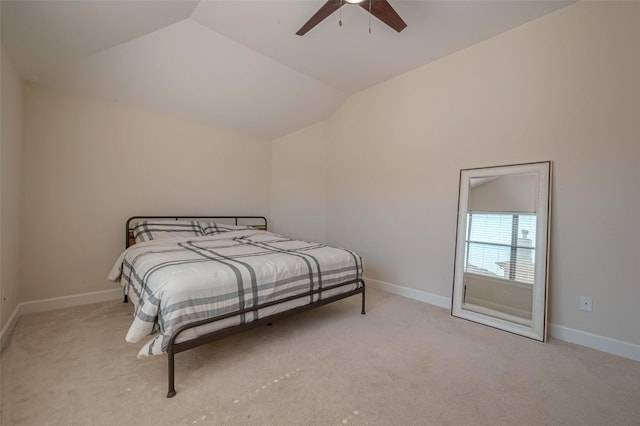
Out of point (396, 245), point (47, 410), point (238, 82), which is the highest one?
point (238, 82)

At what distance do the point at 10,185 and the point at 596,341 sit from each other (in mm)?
5151

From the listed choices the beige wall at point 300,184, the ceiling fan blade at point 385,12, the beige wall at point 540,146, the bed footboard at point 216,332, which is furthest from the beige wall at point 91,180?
the ceiling fan blade at point 385,12

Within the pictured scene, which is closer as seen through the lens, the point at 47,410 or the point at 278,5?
the point at 47,410

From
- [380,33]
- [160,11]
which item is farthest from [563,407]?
[160,11]

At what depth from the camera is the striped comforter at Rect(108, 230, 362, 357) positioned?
5.76 feet

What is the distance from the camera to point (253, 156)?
4.80 meters

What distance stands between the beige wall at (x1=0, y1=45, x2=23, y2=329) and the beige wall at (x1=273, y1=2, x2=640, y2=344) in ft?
12.3

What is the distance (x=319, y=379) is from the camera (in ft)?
6.11

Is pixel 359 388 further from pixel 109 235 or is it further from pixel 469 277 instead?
pixel 109 235

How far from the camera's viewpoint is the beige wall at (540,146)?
7.39ft

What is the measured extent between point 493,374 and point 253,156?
4.27 meters

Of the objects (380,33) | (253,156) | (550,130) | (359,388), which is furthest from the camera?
(253,156)

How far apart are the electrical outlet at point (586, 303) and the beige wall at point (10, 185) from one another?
480 cm

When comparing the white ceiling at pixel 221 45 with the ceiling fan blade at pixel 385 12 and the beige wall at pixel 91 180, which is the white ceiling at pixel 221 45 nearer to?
the beige wall at pixel 91 180
